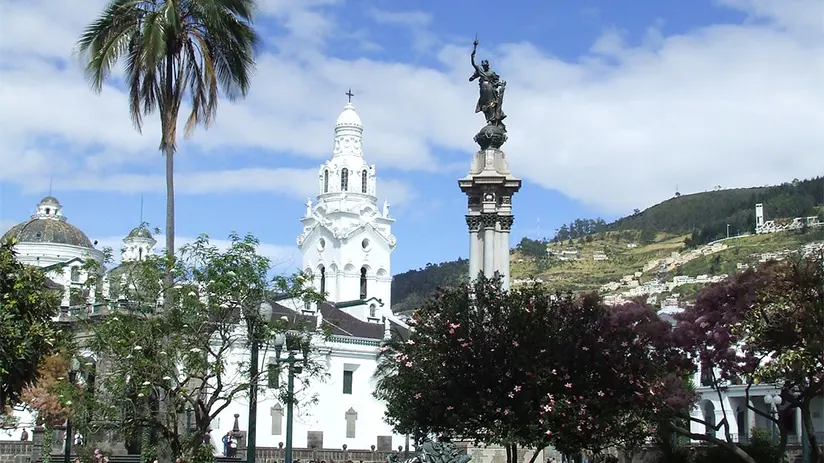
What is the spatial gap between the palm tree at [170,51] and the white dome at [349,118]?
5989 centimetres

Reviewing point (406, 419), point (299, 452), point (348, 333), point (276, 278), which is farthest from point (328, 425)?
point (276, 278)

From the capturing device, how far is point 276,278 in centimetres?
2323

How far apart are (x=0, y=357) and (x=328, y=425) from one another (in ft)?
124

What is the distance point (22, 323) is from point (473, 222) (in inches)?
477

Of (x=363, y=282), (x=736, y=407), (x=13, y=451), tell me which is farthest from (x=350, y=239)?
(x=13, y=451)

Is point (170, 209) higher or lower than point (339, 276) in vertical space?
lower

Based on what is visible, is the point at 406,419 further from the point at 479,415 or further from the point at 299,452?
the point at 299,452

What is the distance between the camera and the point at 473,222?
2973cm

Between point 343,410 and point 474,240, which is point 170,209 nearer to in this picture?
point 474,240

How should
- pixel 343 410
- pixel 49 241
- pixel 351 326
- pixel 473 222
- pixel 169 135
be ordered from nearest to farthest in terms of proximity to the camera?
pixel 169 135
pixel 473 222
pixel 343 410
pixel 351 326
pixel 49 241

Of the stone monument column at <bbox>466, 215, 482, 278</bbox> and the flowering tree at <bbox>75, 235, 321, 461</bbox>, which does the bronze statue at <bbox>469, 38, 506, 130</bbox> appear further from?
the flowering tree at <bbox>75, 235, 321, 461</bbox>

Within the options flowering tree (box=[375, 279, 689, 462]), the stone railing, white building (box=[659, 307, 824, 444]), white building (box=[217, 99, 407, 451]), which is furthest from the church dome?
flowering tree (box=[375, 279, 689, 462])

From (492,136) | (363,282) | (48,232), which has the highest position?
(48,232)

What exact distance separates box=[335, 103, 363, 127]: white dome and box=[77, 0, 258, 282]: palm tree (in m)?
59.9
